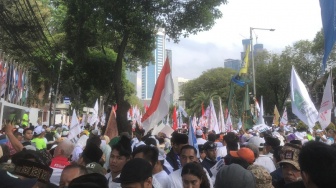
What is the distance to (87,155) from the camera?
15.7 feet

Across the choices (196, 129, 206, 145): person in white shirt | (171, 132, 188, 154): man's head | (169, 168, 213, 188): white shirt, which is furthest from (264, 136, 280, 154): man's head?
(169, 168, 213, 188): white shirt

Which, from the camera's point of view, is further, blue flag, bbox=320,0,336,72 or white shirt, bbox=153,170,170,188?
blue flag, bbox=320,0,336,72

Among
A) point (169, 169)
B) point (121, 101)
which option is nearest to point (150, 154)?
point (169, 169)

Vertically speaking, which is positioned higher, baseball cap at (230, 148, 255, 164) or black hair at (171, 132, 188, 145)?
black hair at (171, 132, 188, 145)

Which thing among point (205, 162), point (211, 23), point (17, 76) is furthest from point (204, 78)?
point (205, 162)

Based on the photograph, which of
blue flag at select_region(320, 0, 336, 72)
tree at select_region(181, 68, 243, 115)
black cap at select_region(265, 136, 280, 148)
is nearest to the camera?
blue flag at select_region(320, 0, 336, 72)

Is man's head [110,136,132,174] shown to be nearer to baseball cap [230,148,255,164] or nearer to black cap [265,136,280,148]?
baseball cap [230,148,255,164]

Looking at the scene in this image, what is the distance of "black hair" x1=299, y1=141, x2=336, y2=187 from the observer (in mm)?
2145

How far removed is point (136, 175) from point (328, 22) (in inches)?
118

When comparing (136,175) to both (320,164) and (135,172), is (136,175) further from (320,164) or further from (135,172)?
(320,164)

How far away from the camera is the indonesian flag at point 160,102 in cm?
764

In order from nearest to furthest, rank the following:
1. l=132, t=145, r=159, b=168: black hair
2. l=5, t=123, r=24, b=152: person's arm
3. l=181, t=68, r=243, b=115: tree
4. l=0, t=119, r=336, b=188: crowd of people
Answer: l=0, t=119, r=336, b=188: crowd of people, l=132, t=145, r=159, b=168: black hair, l=5, t=123, r=24, b=152: person's arm, l=181, t=68, r=243, b=115: tree

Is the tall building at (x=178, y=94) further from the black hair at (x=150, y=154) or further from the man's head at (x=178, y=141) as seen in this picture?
the black hair at (x=150, y=154)

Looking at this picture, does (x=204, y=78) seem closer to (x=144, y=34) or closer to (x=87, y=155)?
(x=144, y=34)
